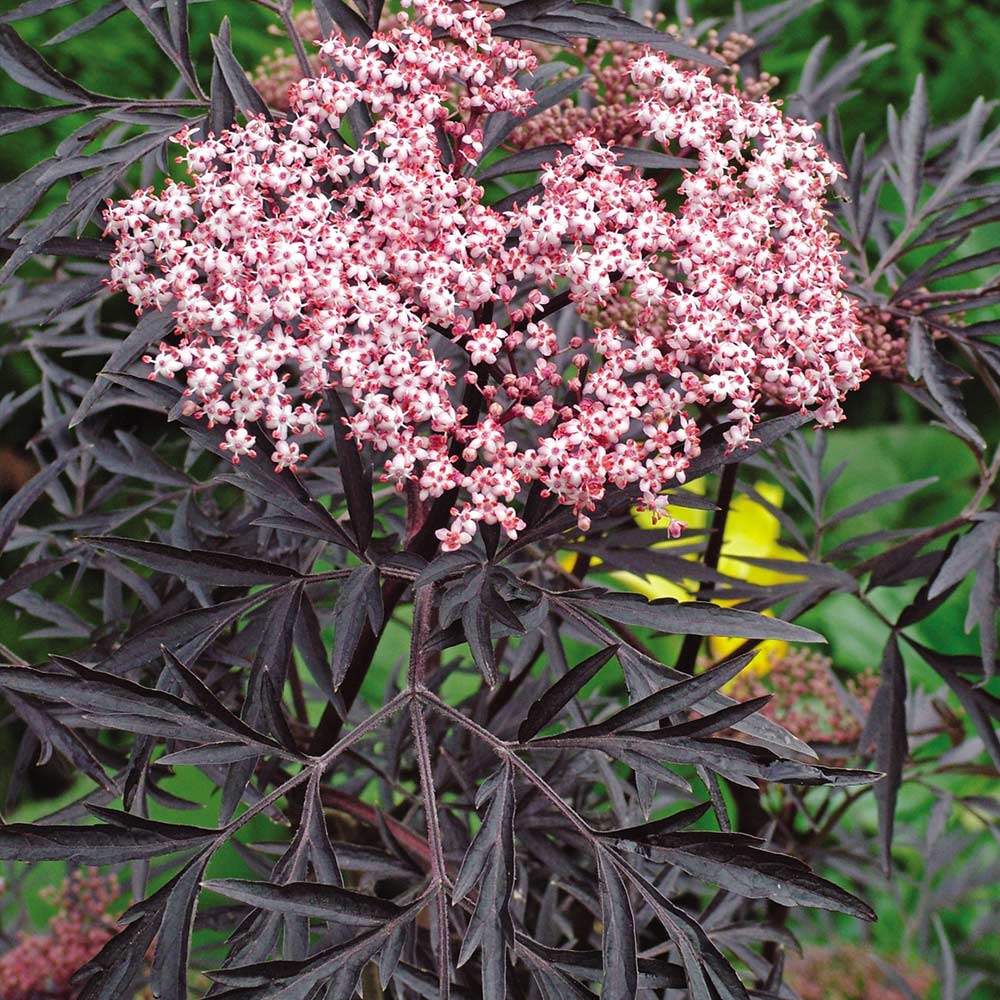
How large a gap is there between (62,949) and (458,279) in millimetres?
614

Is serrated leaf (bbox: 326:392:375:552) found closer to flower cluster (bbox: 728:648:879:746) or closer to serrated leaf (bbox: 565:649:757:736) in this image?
serrated leaf (bbox: 565:649:757:736)

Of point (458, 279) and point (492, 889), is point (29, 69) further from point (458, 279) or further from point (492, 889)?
point (492, 889)

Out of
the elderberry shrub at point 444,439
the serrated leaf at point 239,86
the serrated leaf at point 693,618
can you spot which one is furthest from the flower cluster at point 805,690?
the serrated leaf at point 239,86

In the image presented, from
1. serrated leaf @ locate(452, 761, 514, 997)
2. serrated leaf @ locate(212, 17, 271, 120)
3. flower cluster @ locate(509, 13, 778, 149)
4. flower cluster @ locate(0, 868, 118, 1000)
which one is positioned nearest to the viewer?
serrated leaf @ locate(452, 761, 514, 997)

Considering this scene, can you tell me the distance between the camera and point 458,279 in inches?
18.3

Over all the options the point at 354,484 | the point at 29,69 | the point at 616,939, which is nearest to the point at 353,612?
the point at 354,484

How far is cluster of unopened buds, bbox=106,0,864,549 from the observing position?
464 mm

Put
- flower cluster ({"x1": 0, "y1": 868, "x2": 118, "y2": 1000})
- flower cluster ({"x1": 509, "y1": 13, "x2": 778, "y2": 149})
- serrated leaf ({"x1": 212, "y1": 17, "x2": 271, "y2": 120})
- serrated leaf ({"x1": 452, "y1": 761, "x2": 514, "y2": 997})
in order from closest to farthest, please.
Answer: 1. serrated leaf ({"x1": 452, "y1": 761, "x2": 514, "y2": 997})
2. serrated leaf ({"x1": 212, "y1": 17, "x2": 271, "y2": 120})
3. flower cluster ({"x1": 509, "y1": 13, "x2": 778, "y2": 149})
4. flower cluster ({"x1": 0, "y1": 868, "x2": 118, "y2": 1000})

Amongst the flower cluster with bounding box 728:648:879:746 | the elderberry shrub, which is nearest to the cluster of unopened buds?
the elderberry shrub

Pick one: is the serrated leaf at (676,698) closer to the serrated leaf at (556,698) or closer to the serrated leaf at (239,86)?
the serrated leaf at (556,698)

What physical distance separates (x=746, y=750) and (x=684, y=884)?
0.41 metres

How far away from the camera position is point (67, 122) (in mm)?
1785

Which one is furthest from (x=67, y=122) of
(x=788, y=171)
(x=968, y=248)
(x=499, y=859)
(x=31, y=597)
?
(x=499, y=859)

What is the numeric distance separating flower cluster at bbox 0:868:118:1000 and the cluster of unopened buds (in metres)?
0.47
